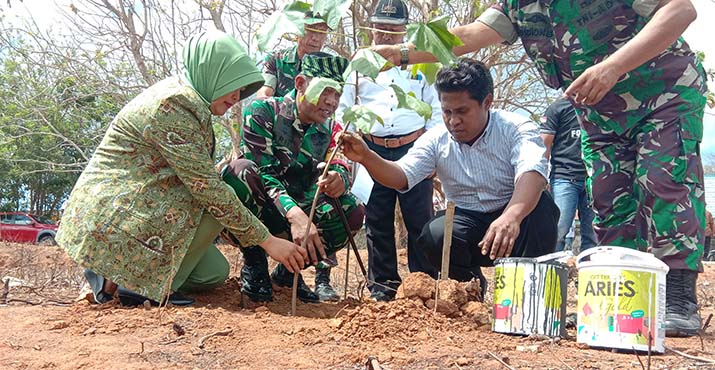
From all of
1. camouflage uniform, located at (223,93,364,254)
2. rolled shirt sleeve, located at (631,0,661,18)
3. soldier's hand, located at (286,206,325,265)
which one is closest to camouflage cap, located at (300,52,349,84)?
camouflage uniform, located at (223,93,364,254)

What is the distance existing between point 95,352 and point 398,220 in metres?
6.82

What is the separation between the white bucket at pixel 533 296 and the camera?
7.05 ft

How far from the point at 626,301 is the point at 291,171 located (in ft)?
5.59

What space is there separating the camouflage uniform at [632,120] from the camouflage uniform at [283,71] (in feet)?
4.33

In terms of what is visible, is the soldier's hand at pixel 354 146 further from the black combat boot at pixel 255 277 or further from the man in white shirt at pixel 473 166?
the black combat boot at pixel 255 277

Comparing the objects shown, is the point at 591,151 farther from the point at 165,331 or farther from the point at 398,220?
the point at 398,220

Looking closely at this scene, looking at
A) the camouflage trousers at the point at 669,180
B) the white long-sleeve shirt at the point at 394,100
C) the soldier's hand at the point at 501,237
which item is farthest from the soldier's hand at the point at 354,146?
the white long-sleeve shirt at the point at 394,100

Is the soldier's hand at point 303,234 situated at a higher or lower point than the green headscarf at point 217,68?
lower

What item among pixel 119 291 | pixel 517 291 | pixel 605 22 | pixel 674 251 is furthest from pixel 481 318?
pixel 119 291

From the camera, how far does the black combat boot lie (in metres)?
3.04

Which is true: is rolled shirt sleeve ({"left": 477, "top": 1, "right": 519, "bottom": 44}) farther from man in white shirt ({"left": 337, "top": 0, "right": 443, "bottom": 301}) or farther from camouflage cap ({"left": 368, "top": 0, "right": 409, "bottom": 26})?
camouflage cap ({"left": 368, "top": 0, "right": 409, "bottom": 26})

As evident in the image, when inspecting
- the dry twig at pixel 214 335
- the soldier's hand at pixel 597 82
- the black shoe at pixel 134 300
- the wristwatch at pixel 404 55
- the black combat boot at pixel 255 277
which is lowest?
the dry twig at pixel 214 335

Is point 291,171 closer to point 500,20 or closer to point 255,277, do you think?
point 255,277

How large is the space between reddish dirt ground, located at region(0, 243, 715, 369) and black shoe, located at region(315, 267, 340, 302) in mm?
627
